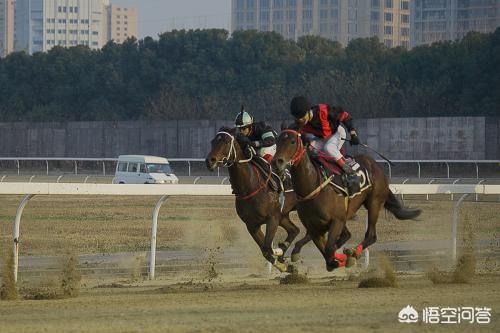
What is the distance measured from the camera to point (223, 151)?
12.3 metres

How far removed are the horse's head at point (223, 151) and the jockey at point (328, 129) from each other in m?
0.78

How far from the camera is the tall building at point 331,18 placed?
123 m

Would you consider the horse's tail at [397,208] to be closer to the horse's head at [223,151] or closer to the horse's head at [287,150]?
the horse's head at [223,151]

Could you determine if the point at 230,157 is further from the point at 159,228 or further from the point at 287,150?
the point at 159,228

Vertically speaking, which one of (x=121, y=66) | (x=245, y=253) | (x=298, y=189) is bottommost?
(x=245, y=253)

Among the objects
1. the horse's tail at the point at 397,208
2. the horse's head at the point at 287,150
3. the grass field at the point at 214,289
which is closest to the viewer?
the grass field at the point at 214,289

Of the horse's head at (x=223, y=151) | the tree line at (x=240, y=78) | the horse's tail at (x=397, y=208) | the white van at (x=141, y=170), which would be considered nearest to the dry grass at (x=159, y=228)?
the horse's head at (x=223, y=151)

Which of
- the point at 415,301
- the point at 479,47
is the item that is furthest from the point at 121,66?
the point at 415,301

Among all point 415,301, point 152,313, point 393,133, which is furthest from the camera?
point 393,133

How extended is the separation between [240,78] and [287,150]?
5048 cm

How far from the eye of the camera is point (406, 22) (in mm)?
128375

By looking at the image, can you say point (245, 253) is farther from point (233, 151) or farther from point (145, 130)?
point (145, 130)

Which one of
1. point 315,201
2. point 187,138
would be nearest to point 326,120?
point 315,201

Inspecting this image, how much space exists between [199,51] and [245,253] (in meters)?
49.7
